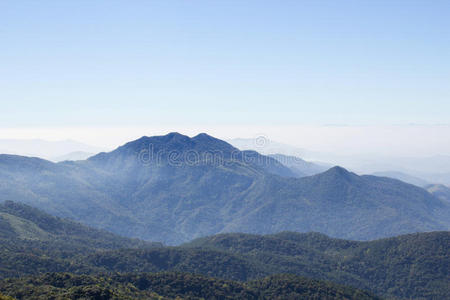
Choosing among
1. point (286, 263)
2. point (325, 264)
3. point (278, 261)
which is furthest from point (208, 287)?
point (325, 264)

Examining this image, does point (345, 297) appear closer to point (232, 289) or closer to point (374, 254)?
point (232, 289)

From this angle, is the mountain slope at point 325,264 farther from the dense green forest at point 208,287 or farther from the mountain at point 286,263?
the dense green forest at point 208,287

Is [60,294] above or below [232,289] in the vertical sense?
above

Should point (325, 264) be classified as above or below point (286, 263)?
below

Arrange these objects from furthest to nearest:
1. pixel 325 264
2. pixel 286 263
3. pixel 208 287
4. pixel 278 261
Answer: pixel 325 264 < pixel 278 261 < pixel 286 263 < pixel 208 287

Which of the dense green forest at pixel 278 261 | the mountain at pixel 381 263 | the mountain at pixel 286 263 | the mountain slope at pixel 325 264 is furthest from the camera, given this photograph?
the mountain at pixel 381 263

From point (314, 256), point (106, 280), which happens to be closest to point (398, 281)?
point (314, 256)

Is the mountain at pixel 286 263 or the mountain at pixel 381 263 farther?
the mountain at pixel 381 263

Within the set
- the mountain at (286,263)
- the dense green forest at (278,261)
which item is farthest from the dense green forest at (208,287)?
the dense green forest at (278,261)

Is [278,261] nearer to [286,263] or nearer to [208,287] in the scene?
[286,263]

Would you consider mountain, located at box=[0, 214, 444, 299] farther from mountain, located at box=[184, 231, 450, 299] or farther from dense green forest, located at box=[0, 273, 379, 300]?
dense green forest, located at box=[0, 273, 379, 300]

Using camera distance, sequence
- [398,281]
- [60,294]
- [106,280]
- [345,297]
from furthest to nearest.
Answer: [398,281], [345,297], [106,280], [60,294]
